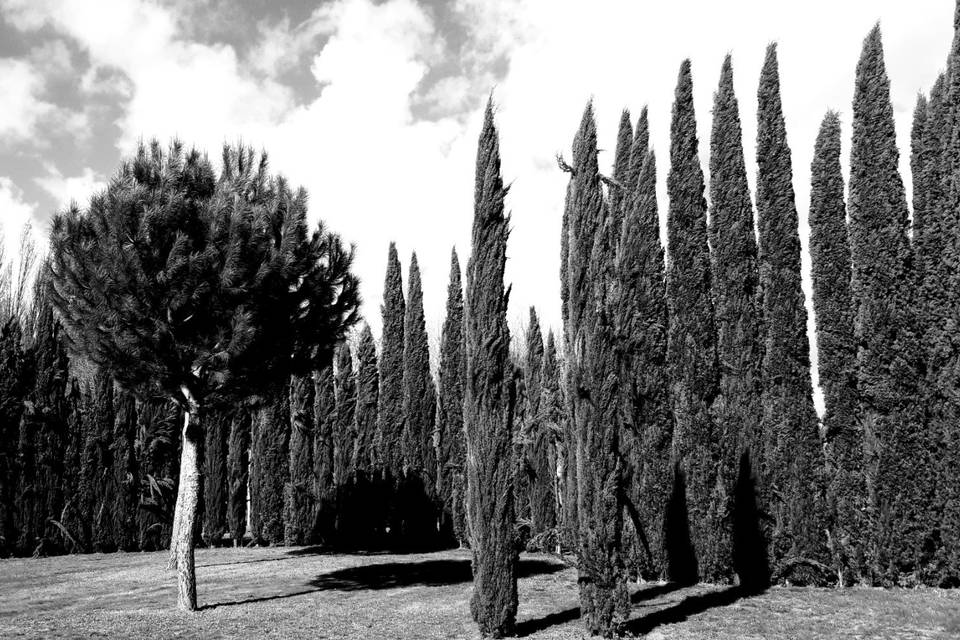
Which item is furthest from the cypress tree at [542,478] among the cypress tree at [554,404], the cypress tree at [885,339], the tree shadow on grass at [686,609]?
the cypress tree at [885,339]

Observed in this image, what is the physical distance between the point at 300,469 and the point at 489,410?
14.4m

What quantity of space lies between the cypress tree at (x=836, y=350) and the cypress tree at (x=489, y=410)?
7.63 metres

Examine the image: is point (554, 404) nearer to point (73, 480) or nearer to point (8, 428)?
point (73, 480)

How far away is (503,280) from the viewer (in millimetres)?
9703

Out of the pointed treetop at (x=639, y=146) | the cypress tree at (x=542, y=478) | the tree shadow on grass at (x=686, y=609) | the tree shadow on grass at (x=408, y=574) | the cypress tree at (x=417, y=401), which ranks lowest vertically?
the tree shadow on grass at (x=686, y=609)

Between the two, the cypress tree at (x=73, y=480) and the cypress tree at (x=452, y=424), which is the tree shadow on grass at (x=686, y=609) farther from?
the cypress tree at (x=73, y=480)

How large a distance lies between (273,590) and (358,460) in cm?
961

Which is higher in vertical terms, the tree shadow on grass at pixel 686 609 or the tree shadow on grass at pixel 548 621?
the tree shadow on grass at pixel 548 621

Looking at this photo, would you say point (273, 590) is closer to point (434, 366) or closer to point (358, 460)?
point (358, 460)

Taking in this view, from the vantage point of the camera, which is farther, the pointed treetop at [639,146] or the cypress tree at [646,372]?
Result: the pointed treetop at [639,146]

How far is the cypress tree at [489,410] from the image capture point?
9031 mm

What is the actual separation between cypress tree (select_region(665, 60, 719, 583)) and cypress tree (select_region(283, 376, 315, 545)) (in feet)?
38.8

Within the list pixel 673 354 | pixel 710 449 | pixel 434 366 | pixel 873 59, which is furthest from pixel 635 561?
pixel 434 366

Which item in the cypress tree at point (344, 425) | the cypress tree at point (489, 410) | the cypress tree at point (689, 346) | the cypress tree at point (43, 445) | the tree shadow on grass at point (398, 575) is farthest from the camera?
the cypress tree at point (344, 425)
